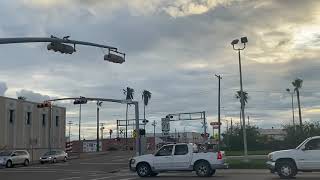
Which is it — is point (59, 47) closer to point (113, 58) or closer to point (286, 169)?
point (113, 58)

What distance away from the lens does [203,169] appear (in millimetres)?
28781

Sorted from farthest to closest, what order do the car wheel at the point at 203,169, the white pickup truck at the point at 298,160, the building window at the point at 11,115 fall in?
the building window at the point at 11,115 < the car wheel at the point at 203,169 < the white pickup truck at the point at 298,160

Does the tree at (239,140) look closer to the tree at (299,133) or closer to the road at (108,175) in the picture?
the tree at (299,133)

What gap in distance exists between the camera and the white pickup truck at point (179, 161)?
94.4 ft

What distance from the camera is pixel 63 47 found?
2338 centimetres

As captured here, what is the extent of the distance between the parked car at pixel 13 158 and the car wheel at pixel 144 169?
2746 cm

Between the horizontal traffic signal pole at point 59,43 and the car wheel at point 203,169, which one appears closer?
the horizontal traffic signal pole at point 59,43

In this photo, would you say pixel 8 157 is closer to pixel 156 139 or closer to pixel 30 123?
pixel 30 123

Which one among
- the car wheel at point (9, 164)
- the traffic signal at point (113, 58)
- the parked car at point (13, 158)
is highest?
the traffic signal at point (113, 58)

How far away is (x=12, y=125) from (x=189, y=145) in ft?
149

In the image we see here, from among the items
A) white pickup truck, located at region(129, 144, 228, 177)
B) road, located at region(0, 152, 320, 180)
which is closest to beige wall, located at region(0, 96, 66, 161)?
road, located at region(0, 152, 320, 180)

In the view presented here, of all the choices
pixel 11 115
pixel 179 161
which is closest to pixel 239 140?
pixel 11 115

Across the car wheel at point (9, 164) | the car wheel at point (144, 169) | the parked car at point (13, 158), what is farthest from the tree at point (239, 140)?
the car wheel at point (144, 169)

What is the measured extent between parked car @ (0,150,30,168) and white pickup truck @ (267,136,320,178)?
34.8m
